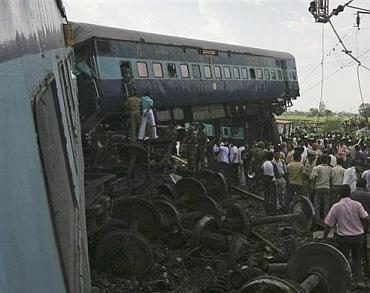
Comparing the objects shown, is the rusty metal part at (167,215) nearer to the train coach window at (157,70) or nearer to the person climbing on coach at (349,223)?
the person climbing on coach at (349,223)

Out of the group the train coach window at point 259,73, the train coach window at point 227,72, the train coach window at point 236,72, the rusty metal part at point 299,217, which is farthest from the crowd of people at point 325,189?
the train coach window at point 259,73

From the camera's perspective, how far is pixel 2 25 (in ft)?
3.36

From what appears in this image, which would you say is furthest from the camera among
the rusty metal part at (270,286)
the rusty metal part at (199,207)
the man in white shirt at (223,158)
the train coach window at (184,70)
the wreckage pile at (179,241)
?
the train coach window at (184,70)

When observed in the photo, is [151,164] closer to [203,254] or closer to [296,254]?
[203,254]

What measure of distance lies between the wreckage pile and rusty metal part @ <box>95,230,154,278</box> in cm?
1

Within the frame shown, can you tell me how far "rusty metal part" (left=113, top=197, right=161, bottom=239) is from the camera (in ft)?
24.5

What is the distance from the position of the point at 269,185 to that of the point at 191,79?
7376 millimetres

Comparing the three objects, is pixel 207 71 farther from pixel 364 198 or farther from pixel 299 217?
pixel 364 198

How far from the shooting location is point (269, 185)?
409 inches

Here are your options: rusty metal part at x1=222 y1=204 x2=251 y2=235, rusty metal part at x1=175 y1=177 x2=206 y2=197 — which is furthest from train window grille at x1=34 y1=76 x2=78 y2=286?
rusty metal part at x1=175 y1=177 x2=206 y2=197

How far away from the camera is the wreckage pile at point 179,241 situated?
5.20 m

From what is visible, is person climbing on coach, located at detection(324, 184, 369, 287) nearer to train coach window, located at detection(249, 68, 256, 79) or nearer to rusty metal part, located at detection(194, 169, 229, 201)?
rusty metal part, located at detection(194, 169, 229, 201)

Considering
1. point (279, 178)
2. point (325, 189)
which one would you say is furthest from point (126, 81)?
point (325, 189)

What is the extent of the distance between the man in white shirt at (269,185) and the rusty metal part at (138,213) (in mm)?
3607
